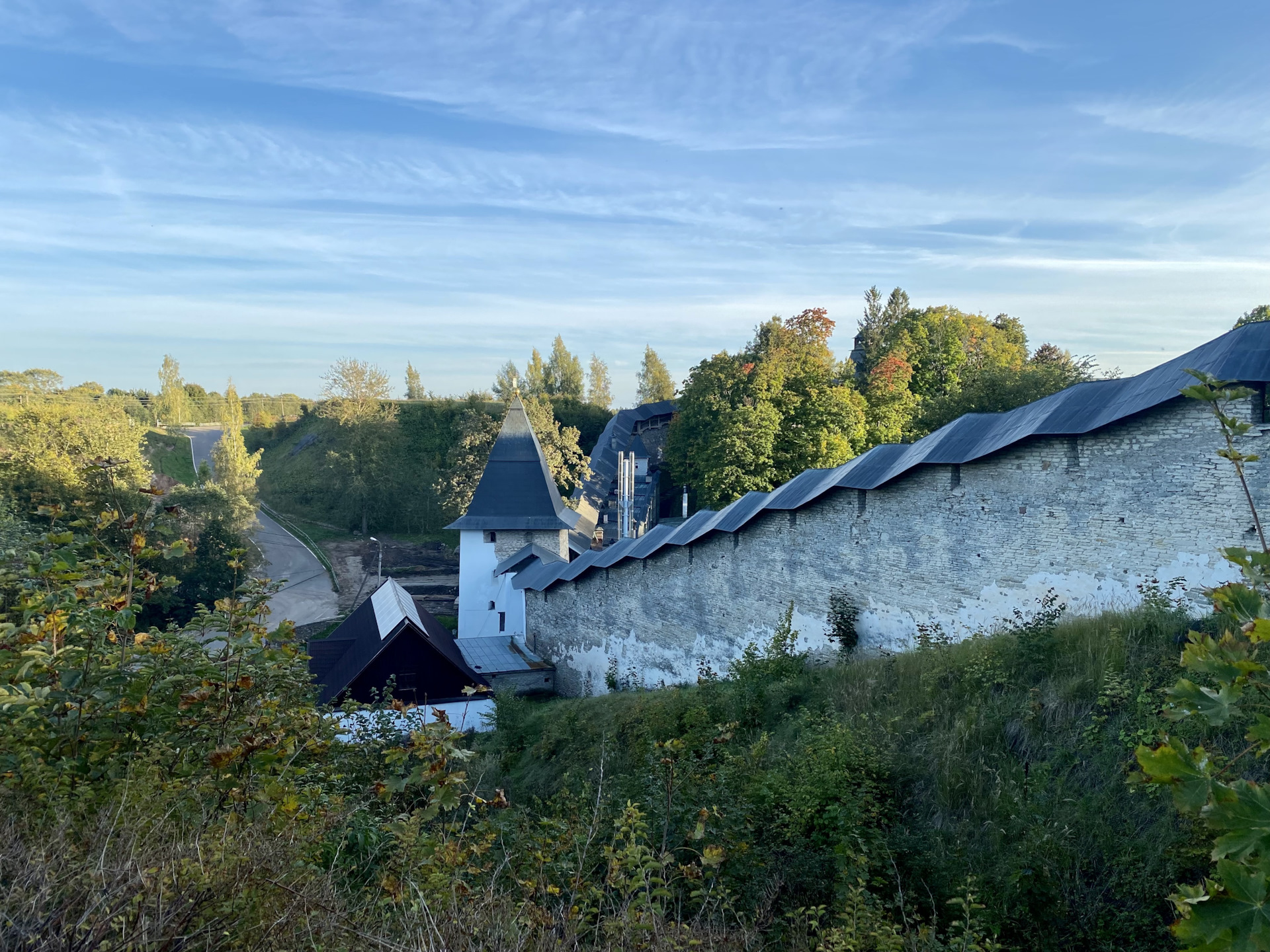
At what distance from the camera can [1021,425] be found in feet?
25.9

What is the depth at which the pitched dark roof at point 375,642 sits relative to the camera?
42.2 feet

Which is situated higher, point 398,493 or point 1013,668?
point 398,493

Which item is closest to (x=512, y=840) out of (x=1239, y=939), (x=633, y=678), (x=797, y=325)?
(x=1239, y=939)

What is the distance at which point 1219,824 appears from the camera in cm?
170

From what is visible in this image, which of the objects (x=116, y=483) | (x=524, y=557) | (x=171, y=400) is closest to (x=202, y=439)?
(x=171, y=400)

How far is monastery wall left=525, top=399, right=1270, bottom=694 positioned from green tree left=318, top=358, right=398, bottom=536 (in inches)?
1029

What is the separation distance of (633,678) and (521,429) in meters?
10.9

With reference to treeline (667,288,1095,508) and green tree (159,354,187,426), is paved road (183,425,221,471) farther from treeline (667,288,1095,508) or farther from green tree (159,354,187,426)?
treeline (667,288,1095,508)

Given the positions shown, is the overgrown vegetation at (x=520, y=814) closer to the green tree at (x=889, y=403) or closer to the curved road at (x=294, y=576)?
the curved road at (x=294, y=576)

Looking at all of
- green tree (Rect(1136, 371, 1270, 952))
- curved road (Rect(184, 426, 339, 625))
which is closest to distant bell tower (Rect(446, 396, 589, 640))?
Answer: curved road (Rect(184, 426, 339, 625))

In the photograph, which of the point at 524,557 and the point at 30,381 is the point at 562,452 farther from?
the point at 30,381

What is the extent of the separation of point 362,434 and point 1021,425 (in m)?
33.6

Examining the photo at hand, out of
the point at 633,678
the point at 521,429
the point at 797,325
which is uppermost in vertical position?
the point at 797,325

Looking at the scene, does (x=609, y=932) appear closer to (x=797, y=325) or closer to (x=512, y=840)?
(x=512, y=840)
